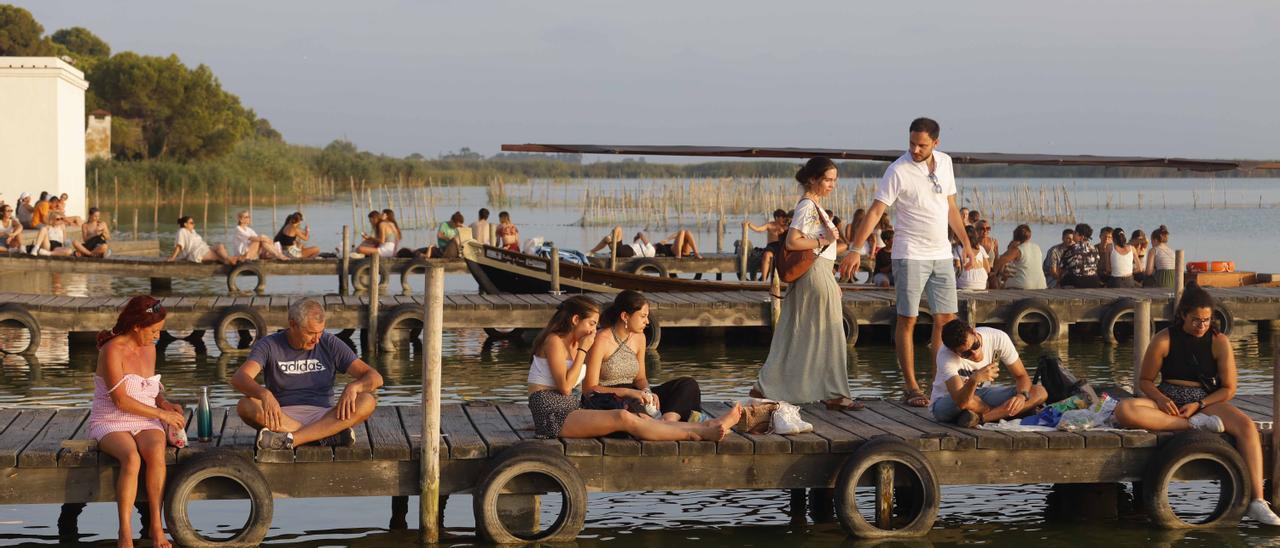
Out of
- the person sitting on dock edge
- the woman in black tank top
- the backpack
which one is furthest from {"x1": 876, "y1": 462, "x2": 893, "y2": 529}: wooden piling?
the person sitting on dock edge

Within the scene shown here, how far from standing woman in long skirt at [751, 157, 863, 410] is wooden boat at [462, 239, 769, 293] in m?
9.56

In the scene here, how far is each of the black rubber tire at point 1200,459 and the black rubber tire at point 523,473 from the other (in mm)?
3289

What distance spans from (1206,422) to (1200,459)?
10.7 inches

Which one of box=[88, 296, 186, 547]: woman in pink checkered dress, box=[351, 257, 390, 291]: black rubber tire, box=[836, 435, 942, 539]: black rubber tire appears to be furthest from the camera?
box=[351, 257, 390, 291]: black rubber tire

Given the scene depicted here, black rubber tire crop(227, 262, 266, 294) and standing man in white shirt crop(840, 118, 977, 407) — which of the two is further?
black rubber tire crop(227, 262, 266, 294)

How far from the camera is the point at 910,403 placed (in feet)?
33.5

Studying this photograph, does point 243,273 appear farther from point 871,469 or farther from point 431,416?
point 871,469

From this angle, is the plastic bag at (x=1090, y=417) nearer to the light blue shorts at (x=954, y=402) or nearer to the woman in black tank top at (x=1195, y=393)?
A: the woman in black tank top at (x=1195, y=393)

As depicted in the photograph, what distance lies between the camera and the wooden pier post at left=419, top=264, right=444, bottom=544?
8.55m

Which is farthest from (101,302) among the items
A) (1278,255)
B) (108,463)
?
(1278,255)

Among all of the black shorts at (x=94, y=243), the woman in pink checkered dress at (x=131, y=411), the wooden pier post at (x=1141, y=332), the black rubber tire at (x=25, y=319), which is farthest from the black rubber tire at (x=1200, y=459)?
the black shorts at (x=94, y=243)

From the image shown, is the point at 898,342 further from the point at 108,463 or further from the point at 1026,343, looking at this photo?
the point at 1026,343

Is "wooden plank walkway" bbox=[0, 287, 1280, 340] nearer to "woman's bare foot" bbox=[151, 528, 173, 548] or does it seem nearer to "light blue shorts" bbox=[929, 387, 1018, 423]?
"light blue shorts" bbox=[929, 387, 1018, 423]

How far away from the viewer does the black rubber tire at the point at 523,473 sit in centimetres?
854
